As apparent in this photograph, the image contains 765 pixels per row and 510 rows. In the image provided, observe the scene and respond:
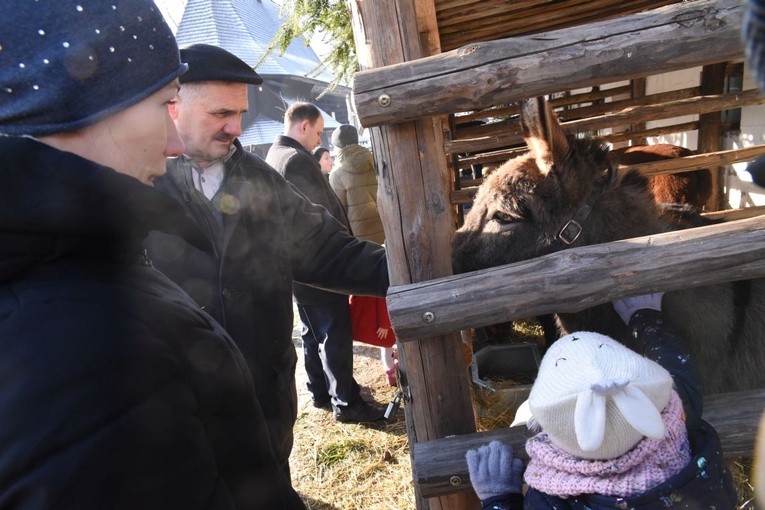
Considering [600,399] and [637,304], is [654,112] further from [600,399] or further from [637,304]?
[600,399]

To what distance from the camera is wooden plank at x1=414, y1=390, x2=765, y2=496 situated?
1935 mm

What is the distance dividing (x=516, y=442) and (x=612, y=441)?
71 cm

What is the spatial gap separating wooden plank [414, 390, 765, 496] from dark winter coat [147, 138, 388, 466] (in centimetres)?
68

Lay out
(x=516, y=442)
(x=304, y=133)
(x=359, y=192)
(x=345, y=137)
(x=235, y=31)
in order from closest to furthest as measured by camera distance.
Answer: (x=516, y=442), (x=304, y=133), (x=359, y=192), (x=345, y=137), (x=235, y=31)

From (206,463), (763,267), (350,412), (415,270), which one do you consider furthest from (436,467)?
(350,412)

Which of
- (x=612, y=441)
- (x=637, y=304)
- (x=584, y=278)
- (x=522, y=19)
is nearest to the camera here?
(x=612, y=441)

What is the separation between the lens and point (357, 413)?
4.95m

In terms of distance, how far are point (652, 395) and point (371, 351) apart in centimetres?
551

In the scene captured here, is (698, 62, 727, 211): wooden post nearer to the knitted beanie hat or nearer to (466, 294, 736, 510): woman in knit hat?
the knitted beanie hat

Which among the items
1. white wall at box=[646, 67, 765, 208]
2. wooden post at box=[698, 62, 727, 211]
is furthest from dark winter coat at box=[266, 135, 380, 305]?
wooden post at box=[698, 62, 727, 211]

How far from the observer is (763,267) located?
181 centimetres

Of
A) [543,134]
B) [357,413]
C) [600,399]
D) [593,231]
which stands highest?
[543,134]

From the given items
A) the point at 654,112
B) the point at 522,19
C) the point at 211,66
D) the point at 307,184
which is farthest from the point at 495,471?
the point at 654,112

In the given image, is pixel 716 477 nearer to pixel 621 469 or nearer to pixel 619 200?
pixel 621 469
